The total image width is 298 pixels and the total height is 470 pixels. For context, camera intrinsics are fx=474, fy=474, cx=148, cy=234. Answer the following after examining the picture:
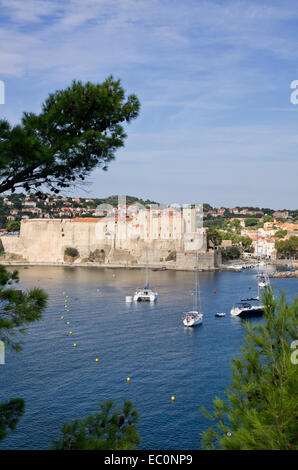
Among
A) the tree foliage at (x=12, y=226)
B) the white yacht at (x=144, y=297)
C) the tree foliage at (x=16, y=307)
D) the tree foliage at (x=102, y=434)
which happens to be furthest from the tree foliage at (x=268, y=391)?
the tree foliage at (x=12, y=226)

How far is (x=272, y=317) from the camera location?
407 centimetres

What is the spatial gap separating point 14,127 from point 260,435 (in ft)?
9.09

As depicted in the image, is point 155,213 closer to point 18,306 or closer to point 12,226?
point 12,226

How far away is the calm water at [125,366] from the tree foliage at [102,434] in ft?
18.5

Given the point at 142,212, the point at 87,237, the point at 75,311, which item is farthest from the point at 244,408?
the point at 87,237

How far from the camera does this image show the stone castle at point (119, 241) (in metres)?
44.3

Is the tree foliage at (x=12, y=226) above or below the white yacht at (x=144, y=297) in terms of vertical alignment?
above

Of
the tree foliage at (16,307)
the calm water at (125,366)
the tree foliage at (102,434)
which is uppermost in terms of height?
the tree foliage at (16,307)

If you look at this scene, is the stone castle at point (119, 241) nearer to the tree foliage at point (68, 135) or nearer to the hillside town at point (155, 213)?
the hillside town at point (155, 213)

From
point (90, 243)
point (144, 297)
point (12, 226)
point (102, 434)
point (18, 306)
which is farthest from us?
point (12, 226)

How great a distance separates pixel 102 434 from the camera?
3549mm

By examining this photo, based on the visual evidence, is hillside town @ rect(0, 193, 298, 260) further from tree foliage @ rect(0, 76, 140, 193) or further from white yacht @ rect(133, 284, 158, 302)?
tree foliage @ rect(0, 76, 140, 193)

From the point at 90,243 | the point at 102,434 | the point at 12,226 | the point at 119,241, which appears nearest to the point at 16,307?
the point at 102,434

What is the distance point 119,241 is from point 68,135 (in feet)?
141
